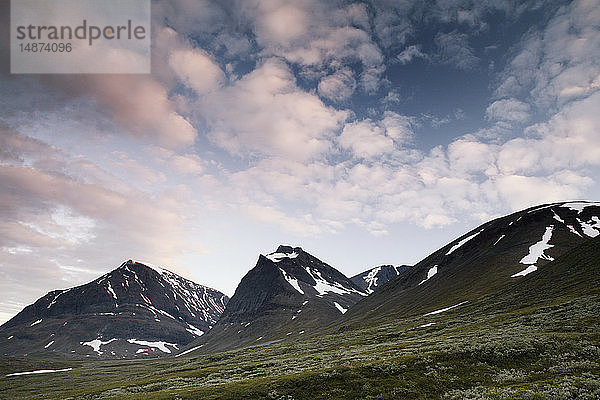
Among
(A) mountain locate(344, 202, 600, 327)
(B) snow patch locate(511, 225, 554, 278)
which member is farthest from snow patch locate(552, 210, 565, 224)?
(B) snow patch locate(511, 225, 554, 278)

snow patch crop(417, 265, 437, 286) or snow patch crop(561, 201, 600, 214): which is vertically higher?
snow patch crop(561, 201, 600, 214)

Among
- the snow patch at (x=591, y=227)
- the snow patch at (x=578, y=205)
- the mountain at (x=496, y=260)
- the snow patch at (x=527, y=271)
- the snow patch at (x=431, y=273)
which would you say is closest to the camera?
the snow patch at (x=527, y=271)

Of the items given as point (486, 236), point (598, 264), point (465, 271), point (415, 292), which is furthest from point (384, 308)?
point (598, 264)

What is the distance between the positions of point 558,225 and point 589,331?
14378 centimetres

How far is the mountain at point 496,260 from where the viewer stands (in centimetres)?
12069

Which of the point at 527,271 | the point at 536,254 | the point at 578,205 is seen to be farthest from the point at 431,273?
the point at 578,205

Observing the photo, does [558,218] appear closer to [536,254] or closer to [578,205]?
[578,205]

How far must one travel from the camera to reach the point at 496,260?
145 meters

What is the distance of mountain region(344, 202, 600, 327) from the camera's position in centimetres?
12069

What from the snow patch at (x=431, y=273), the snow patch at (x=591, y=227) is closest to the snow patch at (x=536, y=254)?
the snow patch at (x=591, y=227)

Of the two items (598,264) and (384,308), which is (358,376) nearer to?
(598,264)

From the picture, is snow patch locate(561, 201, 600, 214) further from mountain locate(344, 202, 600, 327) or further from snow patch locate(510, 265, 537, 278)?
snow patch locate(510, 265, 537, 278)

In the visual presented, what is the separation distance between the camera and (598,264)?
82125mm

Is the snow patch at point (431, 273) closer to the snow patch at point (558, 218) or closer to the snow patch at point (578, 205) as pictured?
the snow patch at point (558, 218)
